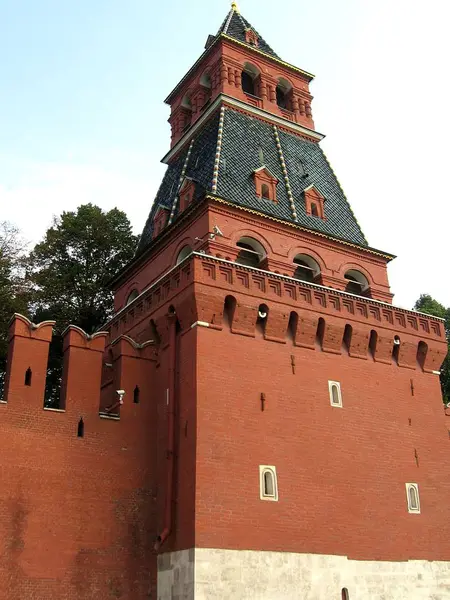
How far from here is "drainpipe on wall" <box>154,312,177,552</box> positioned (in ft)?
54.5

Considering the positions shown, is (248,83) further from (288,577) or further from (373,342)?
(288,577)

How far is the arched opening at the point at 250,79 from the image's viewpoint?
2669cm

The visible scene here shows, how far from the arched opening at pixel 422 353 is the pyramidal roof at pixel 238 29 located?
1315cm

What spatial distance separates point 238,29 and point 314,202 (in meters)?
9.51

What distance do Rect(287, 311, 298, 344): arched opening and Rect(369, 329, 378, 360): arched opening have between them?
2.69 m

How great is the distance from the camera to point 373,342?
20625 mm

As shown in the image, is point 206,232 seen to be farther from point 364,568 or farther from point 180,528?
point 364,568

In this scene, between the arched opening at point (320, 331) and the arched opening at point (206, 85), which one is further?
the arched opening at point (206, 85)

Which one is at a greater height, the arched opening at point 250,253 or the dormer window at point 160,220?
the dormer window at point 160,220

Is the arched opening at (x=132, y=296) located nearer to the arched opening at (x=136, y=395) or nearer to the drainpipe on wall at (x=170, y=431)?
the drainpipe on wall at (x=170, y=431)

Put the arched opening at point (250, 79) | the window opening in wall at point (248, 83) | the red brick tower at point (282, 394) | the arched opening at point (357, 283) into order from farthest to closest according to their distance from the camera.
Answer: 1. the window opening in wall at point (248, 83)
2. the arched opening at point (250, 79)
3. the arched opening at point (357, 283)
4. the red brick tower at point (282, 394)

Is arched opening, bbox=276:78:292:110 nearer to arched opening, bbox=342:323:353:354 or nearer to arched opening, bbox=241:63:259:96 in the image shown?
arched opening, bbox=241:63:259:96

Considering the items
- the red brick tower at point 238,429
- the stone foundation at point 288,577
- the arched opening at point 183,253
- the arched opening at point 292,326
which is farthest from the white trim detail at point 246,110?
the stone foundation at point 288,577

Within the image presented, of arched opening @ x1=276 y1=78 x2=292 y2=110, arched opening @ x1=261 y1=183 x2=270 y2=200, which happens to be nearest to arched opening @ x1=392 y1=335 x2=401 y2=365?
arched opening @ x1=261 y1=183 x2=270 y2=200
